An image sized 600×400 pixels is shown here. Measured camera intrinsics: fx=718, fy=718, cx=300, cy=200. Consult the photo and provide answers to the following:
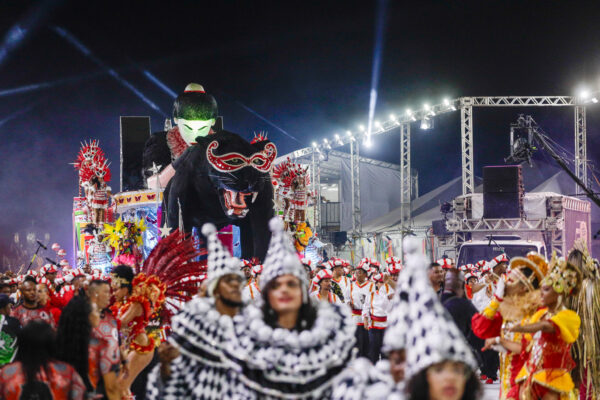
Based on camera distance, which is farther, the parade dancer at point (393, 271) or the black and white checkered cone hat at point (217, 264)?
the parade dancer at point (393, 271)

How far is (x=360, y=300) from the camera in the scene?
13.0m

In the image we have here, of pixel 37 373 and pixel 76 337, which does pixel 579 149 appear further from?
Result: pixel 37 373

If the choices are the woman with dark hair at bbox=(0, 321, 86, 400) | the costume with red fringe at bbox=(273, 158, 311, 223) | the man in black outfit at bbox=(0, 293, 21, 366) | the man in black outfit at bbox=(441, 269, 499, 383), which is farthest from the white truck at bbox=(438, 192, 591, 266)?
the woman with dark hair at bbox=(0, 321, 86, 400)

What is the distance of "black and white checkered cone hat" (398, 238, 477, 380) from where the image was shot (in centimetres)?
261

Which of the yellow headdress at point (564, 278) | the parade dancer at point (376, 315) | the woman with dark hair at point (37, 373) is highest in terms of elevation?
the yellow headdress at point (564, 278)

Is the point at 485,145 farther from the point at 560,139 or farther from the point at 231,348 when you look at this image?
the point at 231,348

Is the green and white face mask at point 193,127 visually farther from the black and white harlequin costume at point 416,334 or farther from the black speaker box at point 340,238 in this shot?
the black speaker box at point 340,238

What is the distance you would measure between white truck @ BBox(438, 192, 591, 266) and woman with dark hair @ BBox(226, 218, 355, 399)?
17023 mm

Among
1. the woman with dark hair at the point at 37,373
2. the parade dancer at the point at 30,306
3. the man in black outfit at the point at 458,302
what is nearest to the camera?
the woman with dark hair at the point at 37,373

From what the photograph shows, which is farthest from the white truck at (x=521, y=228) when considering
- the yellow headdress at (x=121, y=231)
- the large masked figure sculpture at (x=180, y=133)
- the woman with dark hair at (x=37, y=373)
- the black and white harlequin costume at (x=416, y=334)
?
the black and white harlequin costume at (x=416, y=334)

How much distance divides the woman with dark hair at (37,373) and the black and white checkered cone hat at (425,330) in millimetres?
2323

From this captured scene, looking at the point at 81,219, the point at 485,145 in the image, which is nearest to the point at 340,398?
the point at 81,219

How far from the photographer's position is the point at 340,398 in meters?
3.29

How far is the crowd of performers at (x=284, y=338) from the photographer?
2797mm
